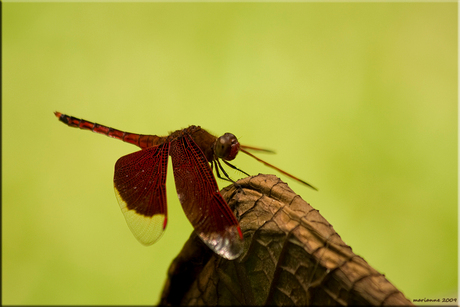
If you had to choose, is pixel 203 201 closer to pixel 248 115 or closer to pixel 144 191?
pixel 144 191

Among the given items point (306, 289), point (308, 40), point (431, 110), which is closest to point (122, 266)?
point (306, 289)

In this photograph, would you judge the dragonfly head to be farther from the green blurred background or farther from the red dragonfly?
the green blurred background

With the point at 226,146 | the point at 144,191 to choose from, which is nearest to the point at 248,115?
the point at 226,146

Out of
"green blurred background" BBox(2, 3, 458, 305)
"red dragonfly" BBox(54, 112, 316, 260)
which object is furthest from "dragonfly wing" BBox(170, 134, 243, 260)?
"green blurred background" BBox(2, 3, 458, 305)

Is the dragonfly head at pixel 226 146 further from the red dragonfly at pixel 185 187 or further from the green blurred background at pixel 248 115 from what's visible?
the green blurred background at pixel 248 115

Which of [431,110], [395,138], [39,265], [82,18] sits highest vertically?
[431,110]

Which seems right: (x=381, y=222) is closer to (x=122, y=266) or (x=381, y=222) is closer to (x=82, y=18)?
(x=122, y=266)

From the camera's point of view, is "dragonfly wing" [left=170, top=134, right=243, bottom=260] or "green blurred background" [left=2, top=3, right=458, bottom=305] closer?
"dragonfly wing" [left=170, top=134, right=243, bottom=260]
